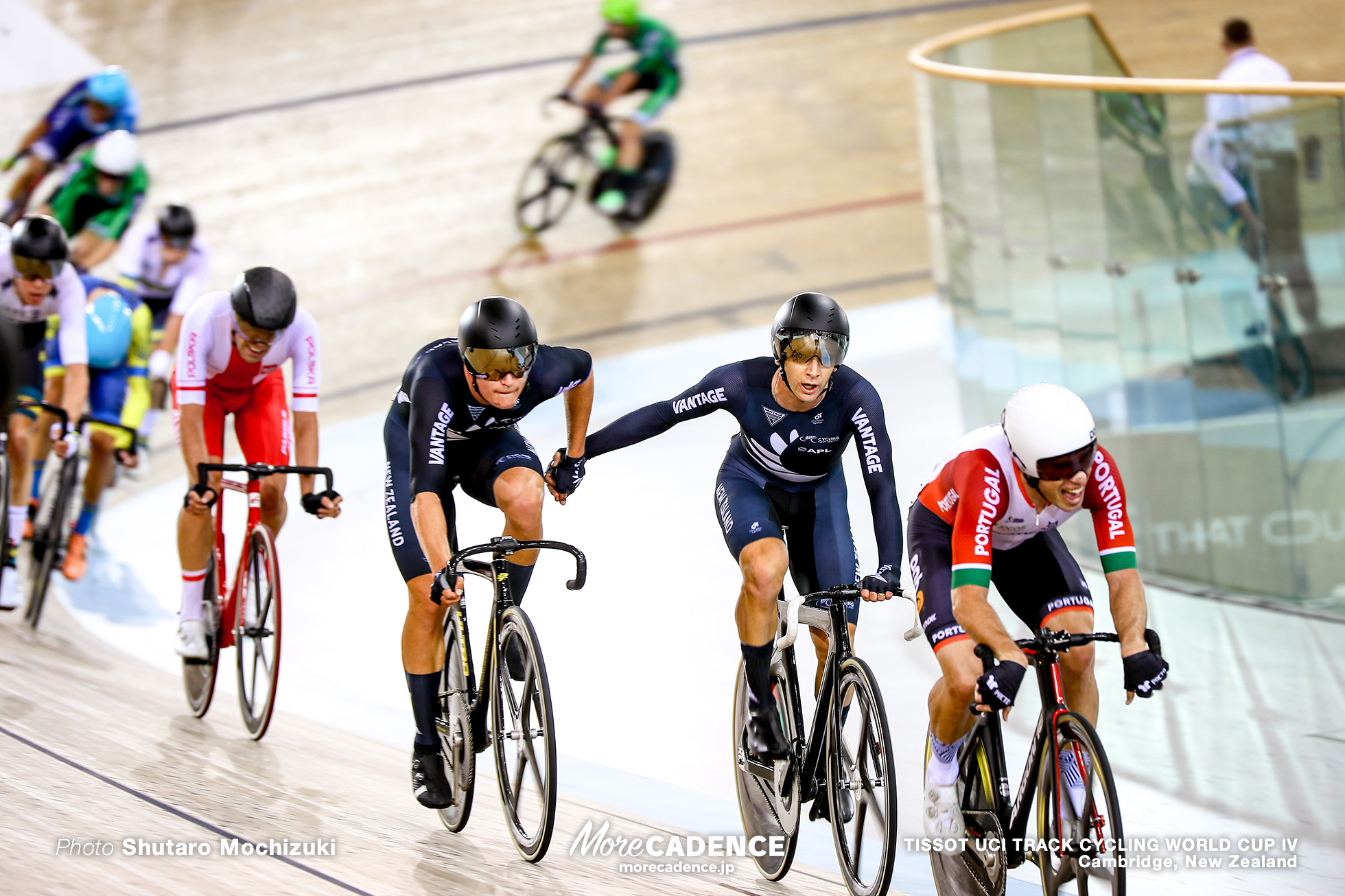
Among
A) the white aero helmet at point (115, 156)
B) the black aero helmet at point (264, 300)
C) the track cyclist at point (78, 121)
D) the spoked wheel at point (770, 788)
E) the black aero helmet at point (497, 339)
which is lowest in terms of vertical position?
the spoked wheel at point (770, 788)

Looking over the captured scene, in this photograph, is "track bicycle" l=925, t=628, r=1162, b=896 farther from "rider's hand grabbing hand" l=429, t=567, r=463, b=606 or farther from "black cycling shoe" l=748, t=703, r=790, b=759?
"rider's hand grabbing hand" l=429, t=567, r=463, b=606

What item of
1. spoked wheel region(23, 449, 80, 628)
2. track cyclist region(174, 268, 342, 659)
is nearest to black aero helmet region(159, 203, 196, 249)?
spoked wheel region(23, 449, 80, 628)

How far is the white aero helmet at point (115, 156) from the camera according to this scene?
22.5ft

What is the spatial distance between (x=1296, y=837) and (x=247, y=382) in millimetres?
3102

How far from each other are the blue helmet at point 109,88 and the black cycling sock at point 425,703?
5.72 metres

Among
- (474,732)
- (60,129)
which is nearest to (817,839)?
(474,732)

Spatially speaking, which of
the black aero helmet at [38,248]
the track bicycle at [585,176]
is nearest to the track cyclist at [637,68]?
the track bicycle at [585,176]

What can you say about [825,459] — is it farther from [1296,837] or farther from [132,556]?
[132,556]

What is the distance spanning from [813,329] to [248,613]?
2.01 m

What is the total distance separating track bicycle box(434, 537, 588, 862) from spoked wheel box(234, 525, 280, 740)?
800 millimetres

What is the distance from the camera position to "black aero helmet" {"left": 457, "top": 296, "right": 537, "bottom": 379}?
2.98m

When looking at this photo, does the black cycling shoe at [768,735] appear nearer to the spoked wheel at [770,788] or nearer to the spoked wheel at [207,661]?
the spoked wheel at [770,788]

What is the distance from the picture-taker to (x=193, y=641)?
4086 millimetres

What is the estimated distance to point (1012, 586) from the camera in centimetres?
294
